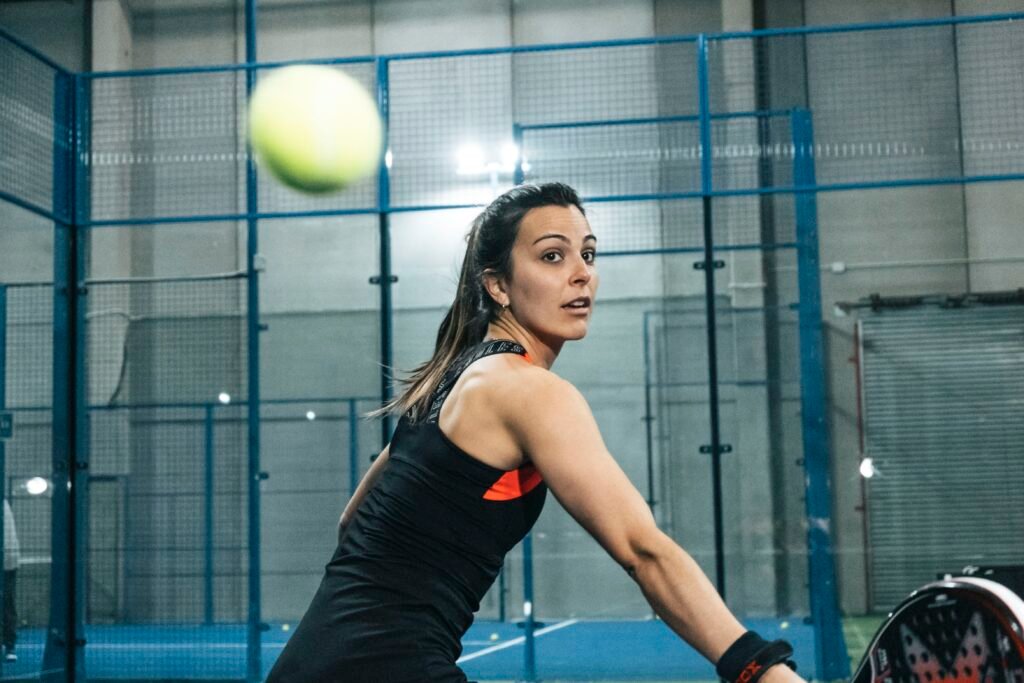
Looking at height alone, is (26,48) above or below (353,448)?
above

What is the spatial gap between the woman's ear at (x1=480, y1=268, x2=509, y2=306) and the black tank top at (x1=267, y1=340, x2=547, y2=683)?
0.19 m

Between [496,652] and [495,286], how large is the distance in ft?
17.6

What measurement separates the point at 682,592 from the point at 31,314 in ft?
19.7

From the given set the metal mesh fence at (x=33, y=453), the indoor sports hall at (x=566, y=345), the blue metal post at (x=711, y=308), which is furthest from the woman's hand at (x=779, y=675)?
the metal mesh fence at (x=33, y=453)

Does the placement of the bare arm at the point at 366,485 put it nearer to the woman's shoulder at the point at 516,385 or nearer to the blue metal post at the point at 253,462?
the woman's shoulder at the point at 516,385

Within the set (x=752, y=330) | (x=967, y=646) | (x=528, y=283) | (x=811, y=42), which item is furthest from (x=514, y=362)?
(x=811, y=42)

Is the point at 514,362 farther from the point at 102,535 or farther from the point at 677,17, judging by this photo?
the point at 677,17

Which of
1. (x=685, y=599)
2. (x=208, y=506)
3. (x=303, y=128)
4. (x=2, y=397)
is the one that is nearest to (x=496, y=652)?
(x=208, y=506)

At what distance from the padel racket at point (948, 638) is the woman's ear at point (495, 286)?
90cm

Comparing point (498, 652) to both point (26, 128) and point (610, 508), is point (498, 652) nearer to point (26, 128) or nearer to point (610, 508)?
point (26, 128)

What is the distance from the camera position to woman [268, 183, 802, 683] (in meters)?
1.95

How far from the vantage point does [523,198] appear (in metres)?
2.39

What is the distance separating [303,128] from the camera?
175 inches

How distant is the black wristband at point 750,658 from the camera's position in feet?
5.72
